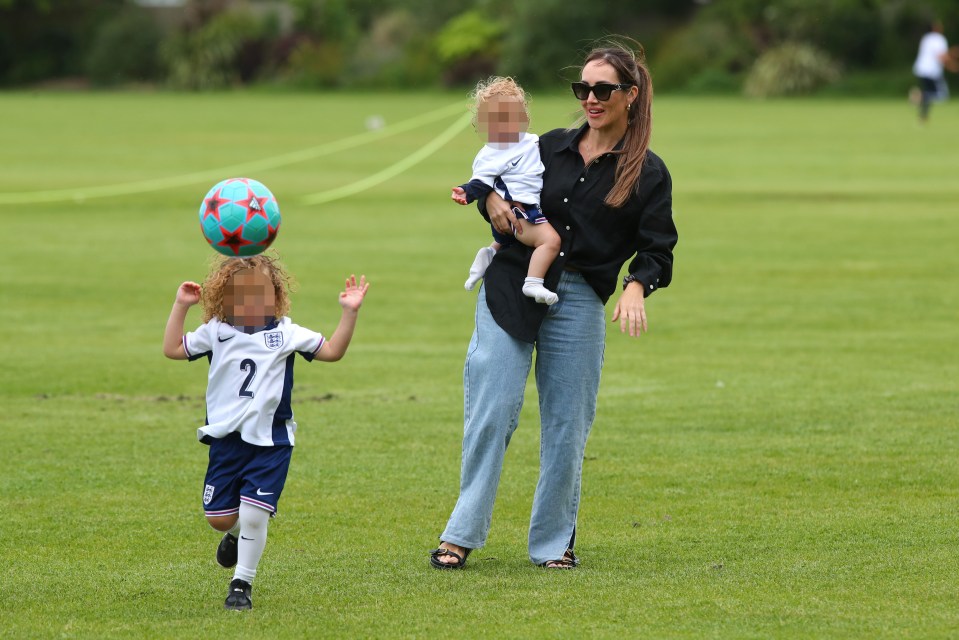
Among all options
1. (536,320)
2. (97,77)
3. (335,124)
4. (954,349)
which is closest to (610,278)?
(536,320)

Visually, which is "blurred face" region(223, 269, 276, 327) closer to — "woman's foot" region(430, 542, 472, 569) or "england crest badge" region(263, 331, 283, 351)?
Answer: "england crest badge" region(263, 331, 283, 351)

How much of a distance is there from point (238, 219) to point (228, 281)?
26 cm

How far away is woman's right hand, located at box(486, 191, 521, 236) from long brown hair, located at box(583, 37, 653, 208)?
41 cm

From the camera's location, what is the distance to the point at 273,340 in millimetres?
6062

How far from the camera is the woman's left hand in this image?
21.4 feet

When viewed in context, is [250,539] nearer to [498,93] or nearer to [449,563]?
[449,563]

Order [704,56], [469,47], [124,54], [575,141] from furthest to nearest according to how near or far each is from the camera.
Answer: [124,54] < [469,47] < [704,56] < [575,141]

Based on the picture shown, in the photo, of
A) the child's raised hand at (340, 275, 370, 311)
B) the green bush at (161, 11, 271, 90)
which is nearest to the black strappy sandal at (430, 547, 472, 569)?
the child's raised hand at (340, 275, 370, 311)

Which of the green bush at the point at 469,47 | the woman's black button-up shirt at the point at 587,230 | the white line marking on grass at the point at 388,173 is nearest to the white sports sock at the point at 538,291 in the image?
the woman's black button-up shirt at the point at 587,230

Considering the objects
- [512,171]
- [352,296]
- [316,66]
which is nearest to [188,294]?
[352,296]

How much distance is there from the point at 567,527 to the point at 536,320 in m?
0.96

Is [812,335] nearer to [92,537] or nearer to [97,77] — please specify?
[92,537]

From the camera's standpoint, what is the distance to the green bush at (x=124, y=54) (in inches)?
3263

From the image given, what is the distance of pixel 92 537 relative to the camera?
7.42 meters
